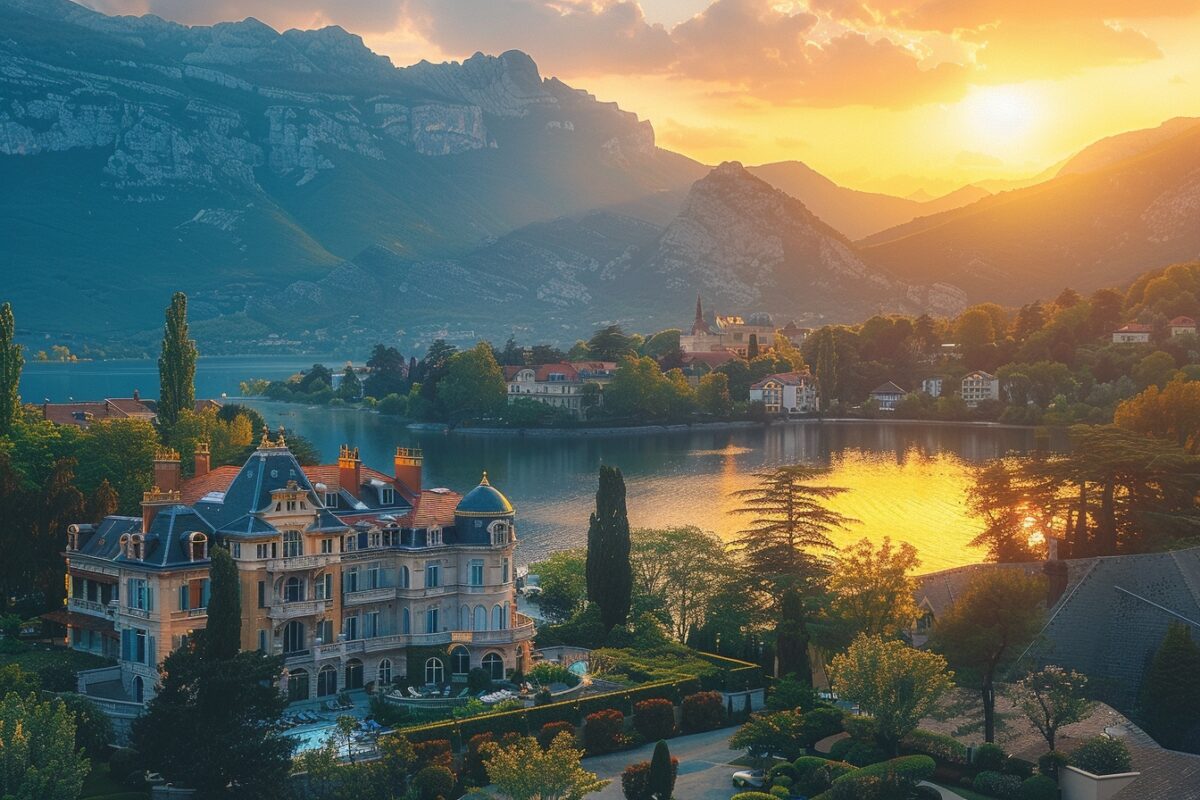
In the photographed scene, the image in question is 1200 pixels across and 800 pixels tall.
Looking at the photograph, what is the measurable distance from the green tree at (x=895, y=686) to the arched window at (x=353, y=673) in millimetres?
12750

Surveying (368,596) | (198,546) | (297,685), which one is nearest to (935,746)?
(368,596)

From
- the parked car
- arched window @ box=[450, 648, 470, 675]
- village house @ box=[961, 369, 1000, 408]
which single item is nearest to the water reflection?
village house @ box=[961, 369, 1000, 408]

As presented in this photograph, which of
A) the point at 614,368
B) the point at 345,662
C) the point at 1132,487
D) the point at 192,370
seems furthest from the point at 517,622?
the point at 614,368

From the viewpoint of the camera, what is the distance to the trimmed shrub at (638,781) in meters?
29.8

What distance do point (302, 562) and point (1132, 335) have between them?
118 m

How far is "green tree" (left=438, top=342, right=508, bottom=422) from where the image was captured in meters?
130

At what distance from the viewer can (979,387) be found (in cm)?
13762

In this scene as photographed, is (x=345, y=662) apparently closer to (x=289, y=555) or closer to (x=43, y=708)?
(x=289, y=555)

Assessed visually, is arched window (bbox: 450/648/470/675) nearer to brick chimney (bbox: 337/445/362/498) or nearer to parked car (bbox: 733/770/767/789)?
brick chimney (bbox: 337/445/362/498)

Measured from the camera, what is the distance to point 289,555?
35188 mm

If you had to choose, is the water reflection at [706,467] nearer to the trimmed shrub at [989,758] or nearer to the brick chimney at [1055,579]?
the brick chimney at [1055,579]

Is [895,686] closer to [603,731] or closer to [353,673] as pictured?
[603,731]

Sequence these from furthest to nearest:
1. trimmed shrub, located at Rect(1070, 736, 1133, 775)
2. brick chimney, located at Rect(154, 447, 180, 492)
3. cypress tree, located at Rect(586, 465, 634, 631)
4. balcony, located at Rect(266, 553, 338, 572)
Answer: cypress tree, located at Rect(586, 465, 634, 631)
brick chimney, located at Rect(154, 447, 180, 492)
balcony, located at Rect(266, 553, 338, 572)
trimmed shrub, located at Rect(1070, 736, 1133, 775)

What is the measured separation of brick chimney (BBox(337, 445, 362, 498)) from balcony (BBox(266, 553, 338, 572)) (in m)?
3.36
